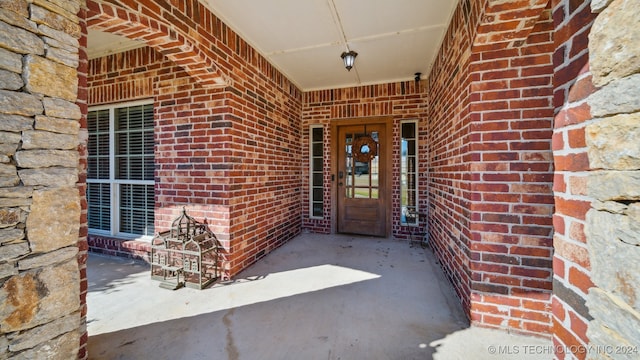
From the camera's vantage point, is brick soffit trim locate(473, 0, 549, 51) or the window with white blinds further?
the window with white blinds

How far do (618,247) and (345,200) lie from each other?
3.80m

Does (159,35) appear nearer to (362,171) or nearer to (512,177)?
(512,177)

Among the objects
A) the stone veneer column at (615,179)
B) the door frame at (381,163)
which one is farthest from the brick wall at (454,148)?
the stone veneer column at (615,179)

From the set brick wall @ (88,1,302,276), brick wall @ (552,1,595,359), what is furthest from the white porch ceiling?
brick wall @ (552,1,595,359)

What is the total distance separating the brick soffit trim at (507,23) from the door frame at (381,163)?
2.34 metres

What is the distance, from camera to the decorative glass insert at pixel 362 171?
4309 mm

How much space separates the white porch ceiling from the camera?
230 centimetres

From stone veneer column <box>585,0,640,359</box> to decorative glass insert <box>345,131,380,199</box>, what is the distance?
354 centimetres

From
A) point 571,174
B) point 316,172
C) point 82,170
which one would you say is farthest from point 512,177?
point 316,172

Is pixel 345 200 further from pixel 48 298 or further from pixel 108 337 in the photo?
pixel 48 298

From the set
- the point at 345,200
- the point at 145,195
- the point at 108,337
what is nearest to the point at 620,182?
the point at 108,337

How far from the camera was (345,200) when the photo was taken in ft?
14.6

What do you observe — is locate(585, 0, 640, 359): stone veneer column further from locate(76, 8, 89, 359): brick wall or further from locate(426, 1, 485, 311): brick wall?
locate(76, 8, 89, 359): brick wall

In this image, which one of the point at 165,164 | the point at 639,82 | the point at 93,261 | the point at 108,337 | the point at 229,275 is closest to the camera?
the point at 639,82
